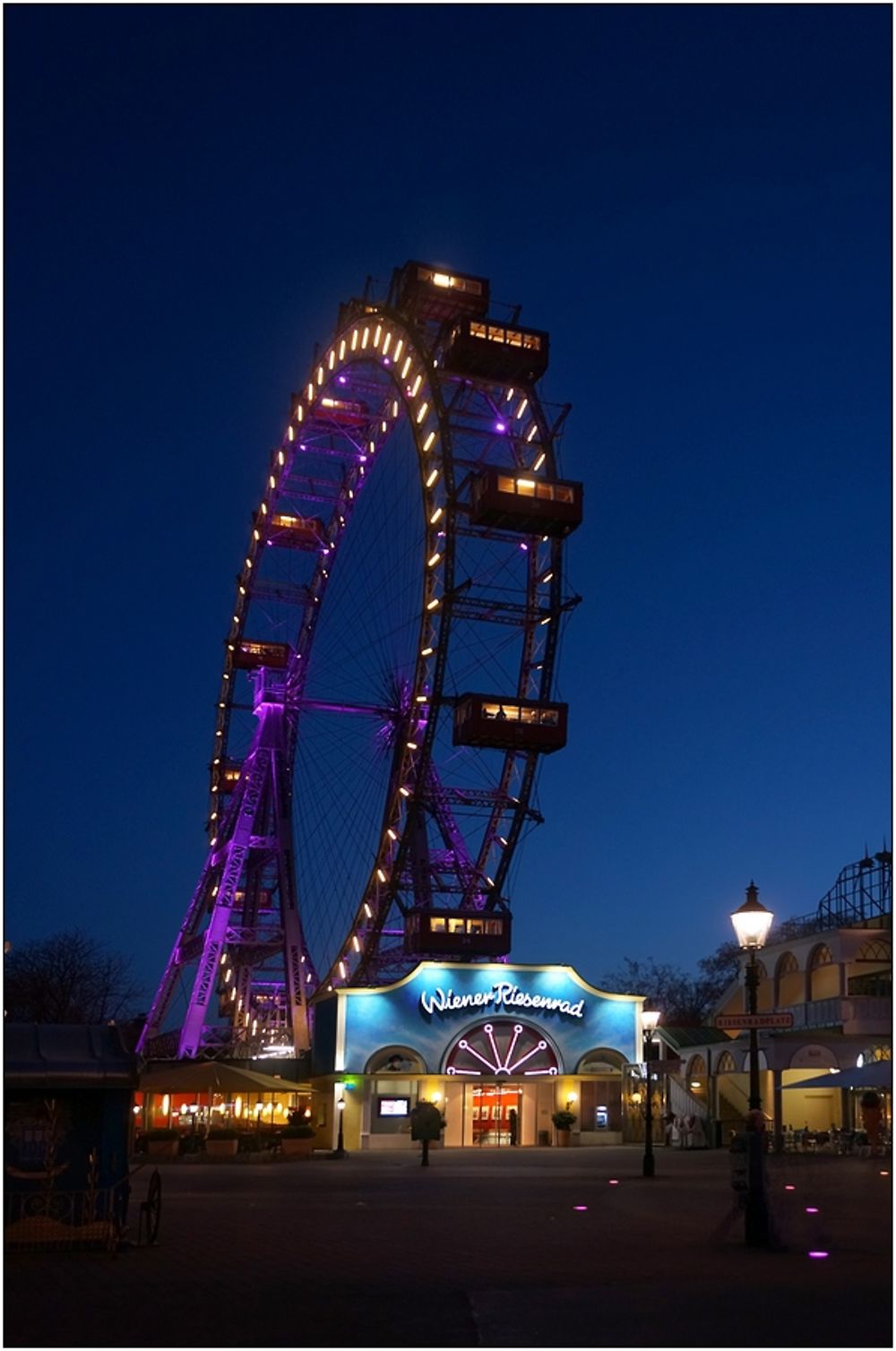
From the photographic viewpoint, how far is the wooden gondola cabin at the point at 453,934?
51.4 m

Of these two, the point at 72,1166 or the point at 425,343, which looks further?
the point at 425,343

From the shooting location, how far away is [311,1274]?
42.6 feet

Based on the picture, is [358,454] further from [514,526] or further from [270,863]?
[270,863]

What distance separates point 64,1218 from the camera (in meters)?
15.9

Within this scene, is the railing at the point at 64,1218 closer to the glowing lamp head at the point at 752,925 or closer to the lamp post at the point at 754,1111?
the lamp post at the point at 754,1111

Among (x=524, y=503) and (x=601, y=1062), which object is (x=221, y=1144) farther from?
(x=524, y=503)

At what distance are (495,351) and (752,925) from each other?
37854mm

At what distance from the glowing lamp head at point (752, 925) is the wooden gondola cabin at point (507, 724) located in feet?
110

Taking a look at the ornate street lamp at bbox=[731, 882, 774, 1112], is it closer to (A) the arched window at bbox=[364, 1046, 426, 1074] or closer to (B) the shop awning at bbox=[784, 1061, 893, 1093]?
(B) the shop awning at bbox=[784, 1061, 893, 1093]

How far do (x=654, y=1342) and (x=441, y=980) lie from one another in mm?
38671

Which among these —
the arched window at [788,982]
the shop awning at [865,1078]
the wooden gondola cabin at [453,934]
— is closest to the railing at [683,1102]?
the arched window at [788,982]

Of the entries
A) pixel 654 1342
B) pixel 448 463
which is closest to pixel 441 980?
pixel 448 463

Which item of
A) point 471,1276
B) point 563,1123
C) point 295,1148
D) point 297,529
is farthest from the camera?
point 297,529

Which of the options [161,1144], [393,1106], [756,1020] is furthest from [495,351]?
[756,1020]
